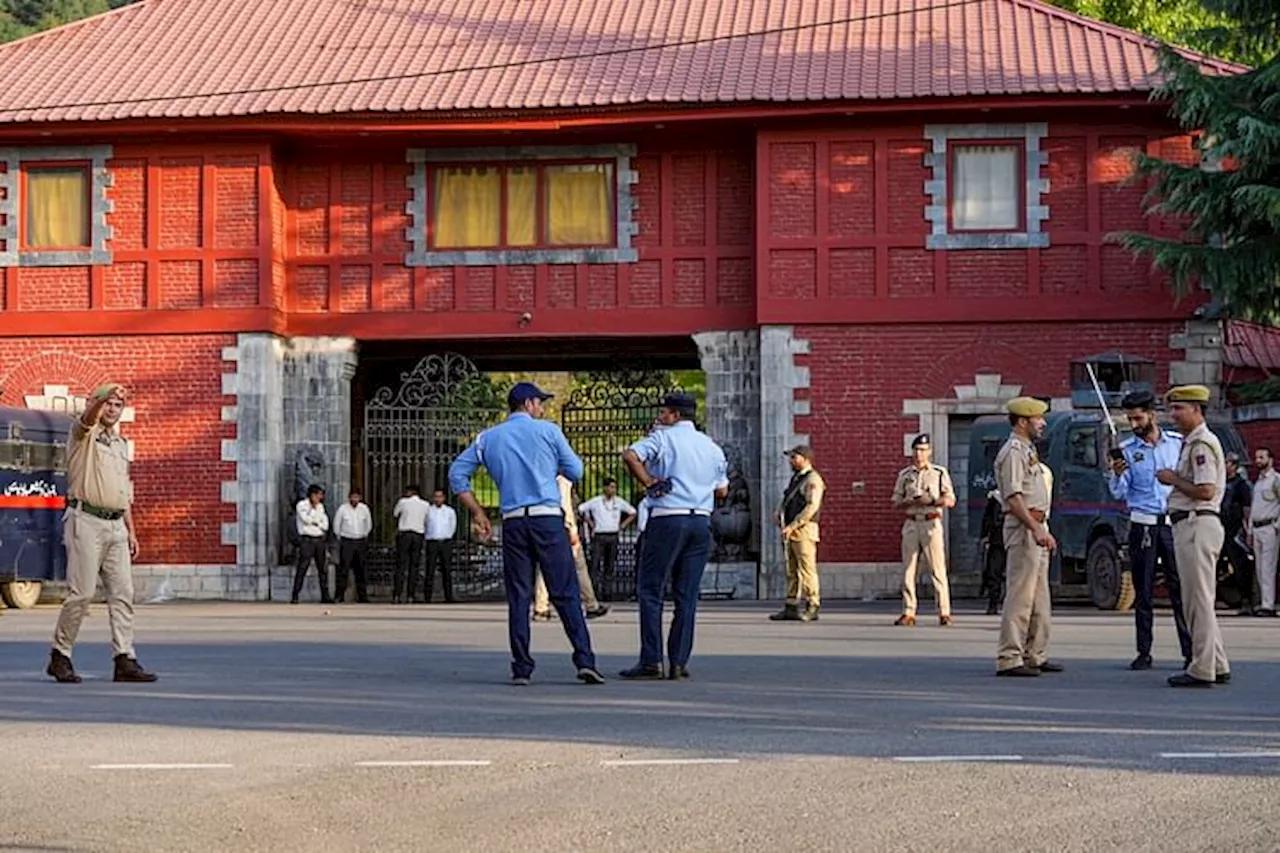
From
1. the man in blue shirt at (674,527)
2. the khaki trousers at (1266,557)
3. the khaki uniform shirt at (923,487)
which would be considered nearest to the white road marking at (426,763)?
the man in blue shirt at (674,527)

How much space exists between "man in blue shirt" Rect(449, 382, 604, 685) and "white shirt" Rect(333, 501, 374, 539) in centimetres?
1631

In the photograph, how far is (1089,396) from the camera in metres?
27.5

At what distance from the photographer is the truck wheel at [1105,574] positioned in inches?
950

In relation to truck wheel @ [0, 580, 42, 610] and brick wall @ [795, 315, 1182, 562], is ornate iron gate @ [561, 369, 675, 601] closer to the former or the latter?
brick wall @ [795, 315, 1182, 562]

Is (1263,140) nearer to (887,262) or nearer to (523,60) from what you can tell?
(887,262)

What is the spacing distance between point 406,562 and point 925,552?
10.6m

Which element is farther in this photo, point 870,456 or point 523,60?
point 523,60

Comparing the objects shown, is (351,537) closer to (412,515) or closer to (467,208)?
(412,515)

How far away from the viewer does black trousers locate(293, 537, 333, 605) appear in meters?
29.3

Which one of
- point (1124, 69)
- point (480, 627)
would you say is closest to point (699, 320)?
point (1124, 69)

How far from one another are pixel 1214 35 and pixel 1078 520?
6313 mm

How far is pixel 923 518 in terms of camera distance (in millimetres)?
21000

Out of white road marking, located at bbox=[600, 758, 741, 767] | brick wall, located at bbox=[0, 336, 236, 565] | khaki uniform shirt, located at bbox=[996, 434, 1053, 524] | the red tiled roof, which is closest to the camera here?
white road marking, located at bbox=[600, 758, 741, 767]

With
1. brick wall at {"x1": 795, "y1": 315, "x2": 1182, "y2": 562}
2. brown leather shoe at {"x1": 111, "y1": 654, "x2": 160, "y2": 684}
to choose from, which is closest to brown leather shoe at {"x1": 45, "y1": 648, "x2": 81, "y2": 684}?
brown leather shoe at {"x1": 111, "y1": 654, "x2": 160, "y2": 684}
